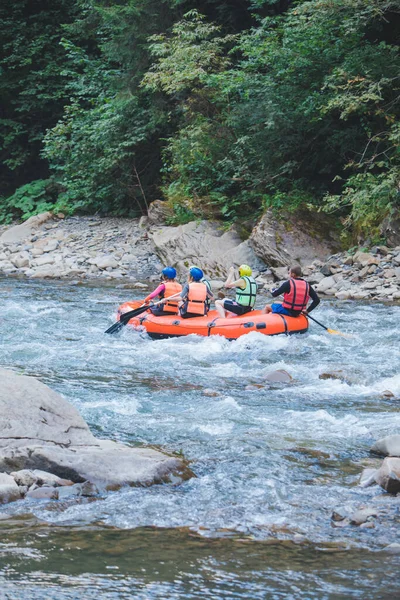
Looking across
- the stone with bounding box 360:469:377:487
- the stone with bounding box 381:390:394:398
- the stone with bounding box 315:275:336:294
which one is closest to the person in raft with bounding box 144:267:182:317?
the stone with bounding box 315:275:336:294

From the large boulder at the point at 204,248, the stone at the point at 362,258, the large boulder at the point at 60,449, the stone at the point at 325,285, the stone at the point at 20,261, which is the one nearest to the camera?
the large boulder at the point at 60,449

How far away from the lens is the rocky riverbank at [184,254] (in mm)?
13219

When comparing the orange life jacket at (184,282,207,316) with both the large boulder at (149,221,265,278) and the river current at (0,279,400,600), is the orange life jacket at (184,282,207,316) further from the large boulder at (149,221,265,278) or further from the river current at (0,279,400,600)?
the large boulder at (149,221,265,278)

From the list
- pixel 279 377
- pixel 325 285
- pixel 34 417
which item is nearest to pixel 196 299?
pixel 279 377

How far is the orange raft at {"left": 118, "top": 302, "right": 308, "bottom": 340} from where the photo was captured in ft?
30.9

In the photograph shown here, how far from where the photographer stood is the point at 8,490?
4102 millimetres

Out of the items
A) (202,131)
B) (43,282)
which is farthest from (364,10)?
(43,282)

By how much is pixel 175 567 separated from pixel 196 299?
6.69m

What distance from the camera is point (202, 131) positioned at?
1698 centimetres

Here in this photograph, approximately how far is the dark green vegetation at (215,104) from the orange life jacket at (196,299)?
462cm

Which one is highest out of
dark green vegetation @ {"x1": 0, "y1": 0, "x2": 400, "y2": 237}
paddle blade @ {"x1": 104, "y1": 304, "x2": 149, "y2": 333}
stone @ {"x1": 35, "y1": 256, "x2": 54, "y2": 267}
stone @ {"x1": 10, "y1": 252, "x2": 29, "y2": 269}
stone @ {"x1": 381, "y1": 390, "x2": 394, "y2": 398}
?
dark green vegetation @ {"x1": 0, "y1": 0, "x2": 400, "y2": 237}

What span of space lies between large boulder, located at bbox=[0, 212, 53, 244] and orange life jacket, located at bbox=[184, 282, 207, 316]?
11.9 meters

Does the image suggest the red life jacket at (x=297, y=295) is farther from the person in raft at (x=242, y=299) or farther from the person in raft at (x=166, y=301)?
the person in raft at (x=166, y=301)

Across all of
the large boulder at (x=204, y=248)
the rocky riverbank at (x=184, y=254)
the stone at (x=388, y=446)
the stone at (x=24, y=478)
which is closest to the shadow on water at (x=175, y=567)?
the stone at (x=24, y=478)
